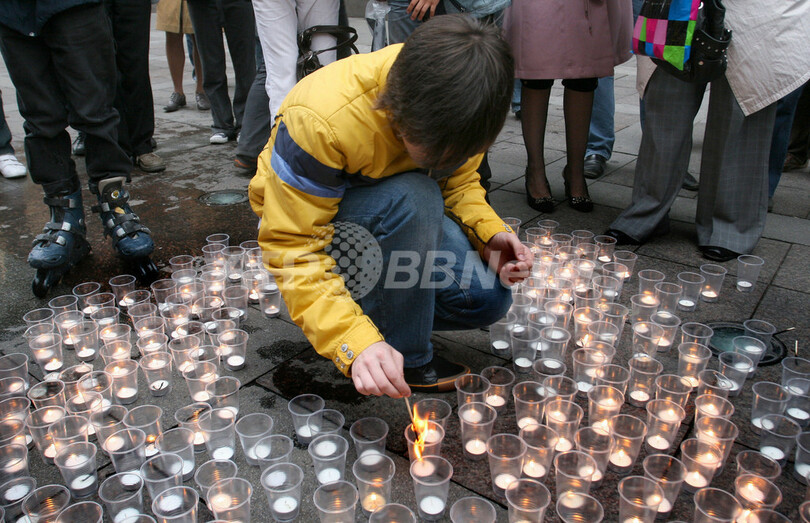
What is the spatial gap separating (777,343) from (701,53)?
1569 millimetres

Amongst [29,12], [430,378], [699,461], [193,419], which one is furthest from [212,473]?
[29,12]

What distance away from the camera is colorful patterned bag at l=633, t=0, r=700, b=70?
339cm

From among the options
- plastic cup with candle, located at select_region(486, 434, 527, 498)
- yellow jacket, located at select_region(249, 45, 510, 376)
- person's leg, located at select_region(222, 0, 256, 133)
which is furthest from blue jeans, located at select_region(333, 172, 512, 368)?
person's leg, located at select_region(222, 0, 256, 133)

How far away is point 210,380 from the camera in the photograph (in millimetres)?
2631

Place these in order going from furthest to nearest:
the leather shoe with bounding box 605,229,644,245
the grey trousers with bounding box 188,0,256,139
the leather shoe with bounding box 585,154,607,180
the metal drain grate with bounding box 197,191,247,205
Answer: the grey trousers with bounding box 188,0,256,139 → the leather shoe with bounding box 585,154,607,180 → the metal drain grate with bounding box 197,191,247,205 → the leather shoe with bounding box 605,229,644,245

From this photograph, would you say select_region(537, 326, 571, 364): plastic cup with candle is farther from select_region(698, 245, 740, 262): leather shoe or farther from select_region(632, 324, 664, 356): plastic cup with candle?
select_region(698, 245, 740, 262): leather shoe

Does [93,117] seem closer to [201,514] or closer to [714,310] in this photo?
[201,514]

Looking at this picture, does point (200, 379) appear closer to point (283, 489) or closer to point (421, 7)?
point (283, 489)

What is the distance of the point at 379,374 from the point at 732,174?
2.88 meters

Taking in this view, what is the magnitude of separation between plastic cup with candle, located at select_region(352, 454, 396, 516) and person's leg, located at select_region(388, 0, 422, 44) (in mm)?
2881

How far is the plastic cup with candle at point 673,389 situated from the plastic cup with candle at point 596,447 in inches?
16.5

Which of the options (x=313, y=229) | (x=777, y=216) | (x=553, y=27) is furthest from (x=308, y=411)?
(x=777, y=216)

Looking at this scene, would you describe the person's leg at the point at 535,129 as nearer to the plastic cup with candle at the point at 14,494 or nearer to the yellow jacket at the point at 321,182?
the yellow jacket at the point at 321,182

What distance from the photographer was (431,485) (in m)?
2.01
